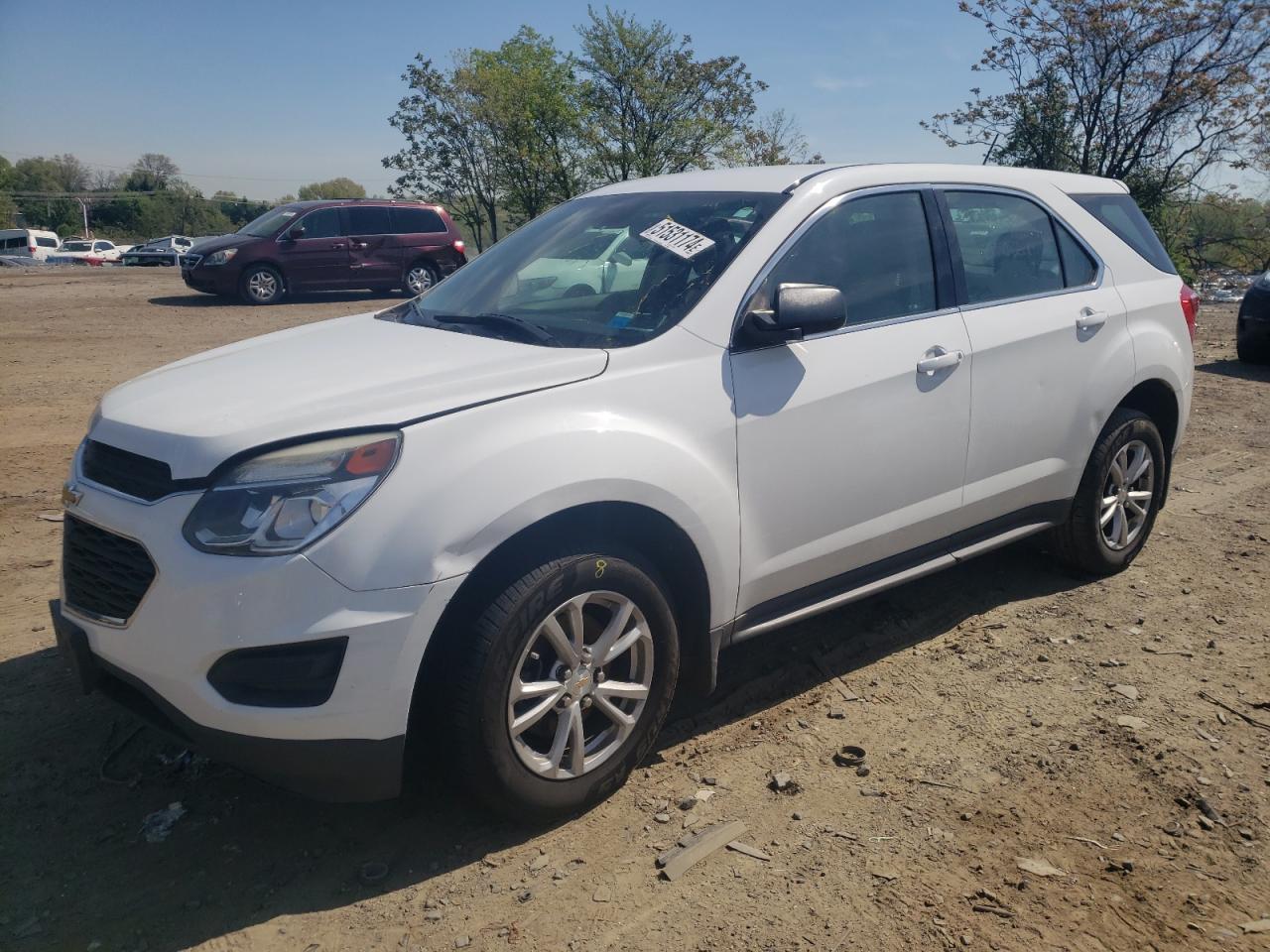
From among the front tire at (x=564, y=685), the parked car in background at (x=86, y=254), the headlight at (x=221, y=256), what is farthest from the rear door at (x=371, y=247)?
the parked car in background at (x=86, y=254)

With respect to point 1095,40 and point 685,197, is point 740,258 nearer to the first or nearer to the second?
point 685,197

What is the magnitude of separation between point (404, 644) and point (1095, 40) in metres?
21.9

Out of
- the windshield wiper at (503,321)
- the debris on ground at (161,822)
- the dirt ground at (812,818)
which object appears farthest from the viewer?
the windshield wiper at (503,321)

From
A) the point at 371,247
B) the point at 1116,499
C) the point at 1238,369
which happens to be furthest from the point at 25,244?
the point at 1116,499

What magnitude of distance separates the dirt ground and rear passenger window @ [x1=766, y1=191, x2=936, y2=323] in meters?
1.42

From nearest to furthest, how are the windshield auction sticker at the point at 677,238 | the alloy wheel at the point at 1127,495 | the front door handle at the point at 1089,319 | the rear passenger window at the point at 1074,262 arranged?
the windshield auction sticker at the point at 677,238 → the front door handle at the point at 1089,319 → the rear passenger window at the point at 1074,262 → the alloy wheel at the point at 1127,495

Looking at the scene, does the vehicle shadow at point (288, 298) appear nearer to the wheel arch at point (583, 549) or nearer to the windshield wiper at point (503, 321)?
the windshield wiper at point (503, 321)

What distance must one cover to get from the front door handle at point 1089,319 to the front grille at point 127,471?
11.9 ft

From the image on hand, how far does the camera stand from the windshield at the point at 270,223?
18469 mm

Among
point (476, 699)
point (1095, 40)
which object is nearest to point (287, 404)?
point (476, 699)

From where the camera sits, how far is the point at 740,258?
3395mm

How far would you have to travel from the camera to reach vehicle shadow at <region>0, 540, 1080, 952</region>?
2.64 meters

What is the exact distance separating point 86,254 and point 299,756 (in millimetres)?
53916

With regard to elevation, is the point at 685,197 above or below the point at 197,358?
above
